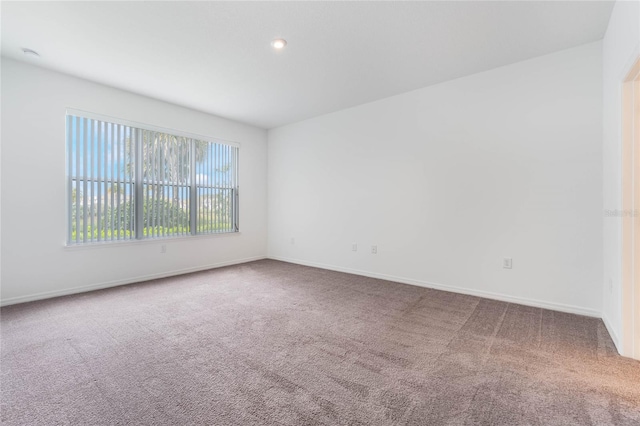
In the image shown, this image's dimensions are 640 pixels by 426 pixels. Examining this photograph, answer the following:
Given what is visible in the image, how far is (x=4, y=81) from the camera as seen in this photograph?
302 cm

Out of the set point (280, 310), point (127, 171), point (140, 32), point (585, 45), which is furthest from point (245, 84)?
point (585, 45)

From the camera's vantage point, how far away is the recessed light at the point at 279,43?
268 cm

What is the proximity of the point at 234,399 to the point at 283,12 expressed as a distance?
2851mm

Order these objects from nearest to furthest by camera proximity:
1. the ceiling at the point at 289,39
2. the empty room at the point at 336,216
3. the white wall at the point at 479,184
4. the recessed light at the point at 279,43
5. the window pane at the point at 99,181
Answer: the empty room at the point at 336,216 < the ceiling at the point at 289,39 < the recessed light at the point at 279,43 < the white wall at the point at 479,184 < the window pane at the point at 99,181

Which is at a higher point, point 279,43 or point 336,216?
point 279,43

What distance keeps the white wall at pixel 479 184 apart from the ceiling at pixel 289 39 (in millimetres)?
329

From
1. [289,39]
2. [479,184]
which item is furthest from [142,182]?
[479,184]

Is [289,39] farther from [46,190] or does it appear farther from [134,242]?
[134,242]

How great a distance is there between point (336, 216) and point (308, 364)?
10.1ft

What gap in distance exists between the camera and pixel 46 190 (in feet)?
10.9

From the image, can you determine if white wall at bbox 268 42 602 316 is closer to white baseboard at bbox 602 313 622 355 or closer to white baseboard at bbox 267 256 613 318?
white baseboard at bbox 267 256 613 318

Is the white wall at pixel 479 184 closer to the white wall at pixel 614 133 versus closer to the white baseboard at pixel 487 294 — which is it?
the white baseboard at pixel 487 294

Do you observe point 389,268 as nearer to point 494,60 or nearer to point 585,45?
point 494,60

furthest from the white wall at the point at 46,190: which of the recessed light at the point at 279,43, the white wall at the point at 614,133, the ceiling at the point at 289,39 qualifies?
the white wall at the point at 614,133
